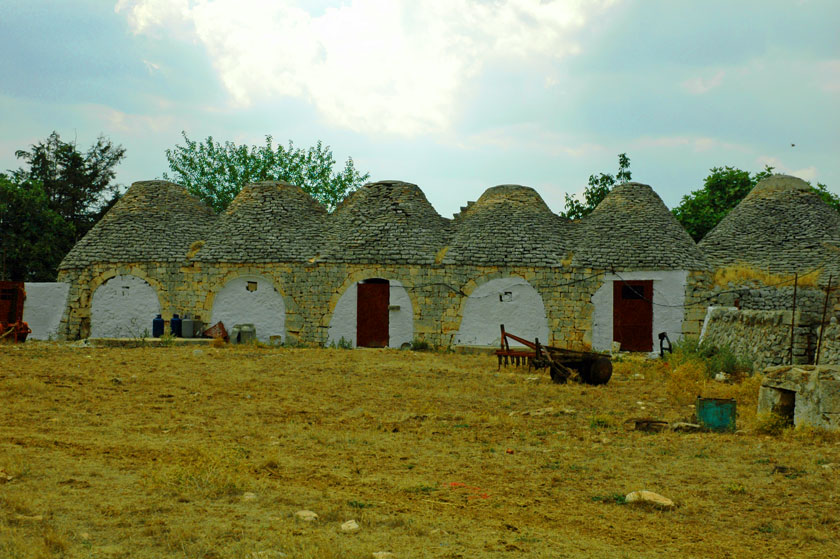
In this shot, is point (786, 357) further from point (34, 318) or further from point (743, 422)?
point (34, 318)

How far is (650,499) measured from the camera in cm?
558

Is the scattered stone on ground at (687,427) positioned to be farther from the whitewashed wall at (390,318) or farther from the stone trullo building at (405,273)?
the whitewashed wall at (390,318)

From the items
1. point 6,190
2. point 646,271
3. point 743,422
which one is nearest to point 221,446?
point 743,422

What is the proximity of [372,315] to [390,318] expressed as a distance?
1.85 ft

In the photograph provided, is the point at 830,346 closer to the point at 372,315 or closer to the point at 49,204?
the point at 372,315

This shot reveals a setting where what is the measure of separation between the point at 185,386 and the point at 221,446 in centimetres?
511

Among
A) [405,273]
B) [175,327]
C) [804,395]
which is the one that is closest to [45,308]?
[175,327]

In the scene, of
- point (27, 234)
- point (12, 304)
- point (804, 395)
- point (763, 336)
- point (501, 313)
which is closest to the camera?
point (804, 395)

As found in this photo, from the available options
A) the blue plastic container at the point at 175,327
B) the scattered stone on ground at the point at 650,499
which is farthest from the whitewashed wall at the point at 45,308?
the scattered stone on ground at the point at 650,499

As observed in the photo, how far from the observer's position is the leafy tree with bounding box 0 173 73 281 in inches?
1193

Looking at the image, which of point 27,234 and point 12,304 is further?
point 27,234

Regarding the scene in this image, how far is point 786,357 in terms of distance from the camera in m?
12.0

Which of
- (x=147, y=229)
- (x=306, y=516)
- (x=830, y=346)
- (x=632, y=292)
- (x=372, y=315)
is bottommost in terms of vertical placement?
(x=306, y=516)

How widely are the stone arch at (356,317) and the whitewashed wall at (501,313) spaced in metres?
1.64
